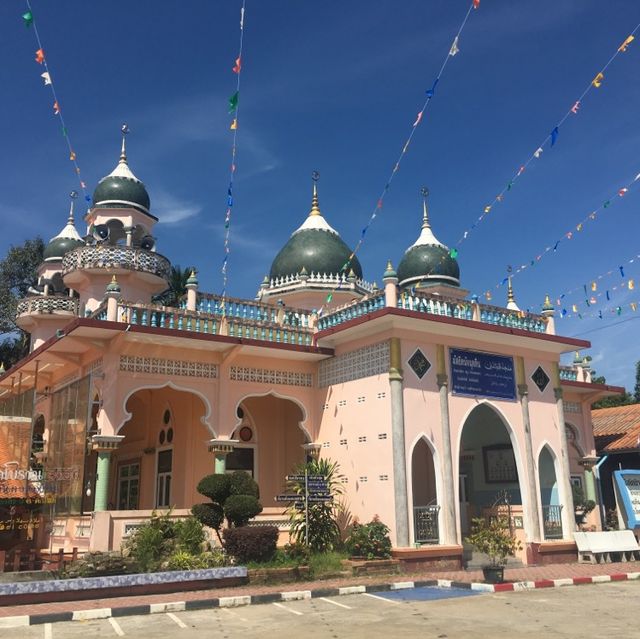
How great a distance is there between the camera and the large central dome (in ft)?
69.5

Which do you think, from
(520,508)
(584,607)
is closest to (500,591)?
(584,607)

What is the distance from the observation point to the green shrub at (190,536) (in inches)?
479

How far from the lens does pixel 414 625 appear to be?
7.90 meters

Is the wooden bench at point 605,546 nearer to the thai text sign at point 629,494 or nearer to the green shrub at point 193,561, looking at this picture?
the thai text sign at point 629,494

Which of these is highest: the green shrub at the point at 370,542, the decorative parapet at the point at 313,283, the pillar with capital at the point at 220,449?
the decorative parapet at the point at 313,283

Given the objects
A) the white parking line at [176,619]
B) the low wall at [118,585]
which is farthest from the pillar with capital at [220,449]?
the white parking line at [176,619]

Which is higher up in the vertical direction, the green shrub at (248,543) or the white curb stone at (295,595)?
the green shrub at (248,543)

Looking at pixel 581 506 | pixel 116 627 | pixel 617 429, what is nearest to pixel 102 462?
pixel 116 627

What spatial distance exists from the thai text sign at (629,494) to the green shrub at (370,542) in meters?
6.95

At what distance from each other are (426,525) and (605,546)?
4.40m

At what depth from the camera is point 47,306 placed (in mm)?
24094

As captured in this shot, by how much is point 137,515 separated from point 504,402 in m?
8.17

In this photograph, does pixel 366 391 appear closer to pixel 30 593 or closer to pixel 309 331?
pixel 309 331

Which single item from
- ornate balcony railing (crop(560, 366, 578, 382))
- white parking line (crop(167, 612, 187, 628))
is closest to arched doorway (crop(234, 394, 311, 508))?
white parking line (crop(167, 612, 187, 628))
